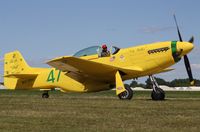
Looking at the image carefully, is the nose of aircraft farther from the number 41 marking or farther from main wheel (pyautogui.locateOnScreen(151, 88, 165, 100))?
the number 41 marking

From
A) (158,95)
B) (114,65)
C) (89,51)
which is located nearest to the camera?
(158,95)

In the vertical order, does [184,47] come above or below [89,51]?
below

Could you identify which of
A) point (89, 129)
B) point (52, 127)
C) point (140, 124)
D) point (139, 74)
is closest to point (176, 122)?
point (140, 124)

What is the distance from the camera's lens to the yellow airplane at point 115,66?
1711 centimetres

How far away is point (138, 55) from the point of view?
705 inches

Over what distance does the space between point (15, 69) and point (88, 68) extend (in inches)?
249

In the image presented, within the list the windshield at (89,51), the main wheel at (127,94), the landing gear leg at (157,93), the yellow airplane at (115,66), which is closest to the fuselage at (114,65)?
the yellow airplane at (115,66)

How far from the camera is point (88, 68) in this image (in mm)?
18047

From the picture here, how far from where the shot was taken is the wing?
676 inches

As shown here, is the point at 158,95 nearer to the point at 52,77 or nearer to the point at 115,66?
the point at 115,66

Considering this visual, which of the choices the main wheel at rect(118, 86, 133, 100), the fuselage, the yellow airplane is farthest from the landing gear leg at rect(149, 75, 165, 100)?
the main wheel at rect(118, 86, 133, 100)

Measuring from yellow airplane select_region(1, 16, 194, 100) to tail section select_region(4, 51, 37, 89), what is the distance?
6.58ft

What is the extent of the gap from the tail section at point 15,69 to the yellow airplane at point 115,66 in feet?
6.58

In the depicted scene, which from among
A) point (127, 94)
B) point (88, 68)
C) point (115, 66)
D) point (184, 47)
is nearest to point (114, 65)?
point (115, 66)
